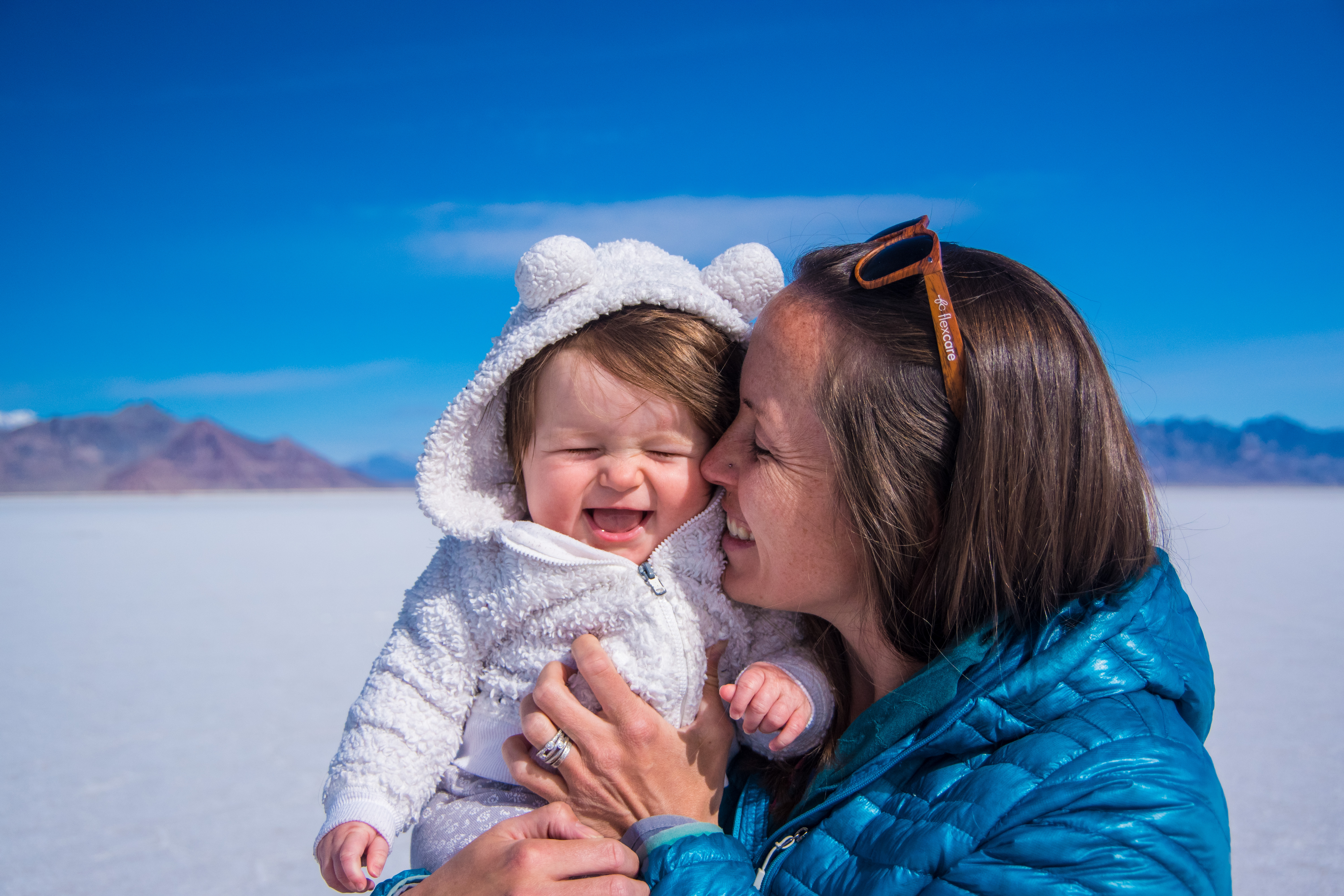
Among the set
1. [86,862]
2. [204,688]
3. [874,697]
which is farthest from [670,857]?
[204,688]

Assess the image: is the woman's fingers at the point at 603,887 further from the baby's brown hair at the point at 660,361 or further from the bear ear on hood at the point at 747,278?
the bear ear on hood at the point at 747,278

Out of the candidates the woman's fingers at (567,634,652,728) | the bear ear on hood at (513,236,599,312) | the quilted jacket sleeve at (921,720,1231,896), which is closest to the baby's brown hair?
Result: the bear ear on hood at (513,236,599,312)

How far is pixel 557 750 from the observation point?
168 cm

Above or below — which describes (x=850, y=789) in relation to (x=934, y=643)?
below

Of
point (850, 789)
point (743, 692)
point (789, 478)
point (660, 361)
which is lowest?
point (850, 789)

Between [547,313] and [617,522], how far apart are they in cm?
53

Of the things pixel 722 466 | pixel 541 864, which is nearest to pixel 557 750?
pixel 541 864

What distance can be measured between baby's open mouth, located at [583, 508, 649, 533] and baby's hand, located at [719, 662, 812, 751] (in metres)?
0.46

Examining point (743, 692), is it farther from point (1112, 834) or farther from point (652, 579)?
point (1112, 834)

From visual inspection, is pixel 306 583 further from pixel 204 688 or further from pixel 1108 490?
pixel 1108 490

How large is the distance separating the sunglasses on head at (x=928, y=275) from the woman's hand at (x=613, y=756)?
0.88 meters

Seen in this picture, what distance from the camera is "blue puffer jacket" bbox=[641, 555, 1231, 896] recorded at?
42.2 inches

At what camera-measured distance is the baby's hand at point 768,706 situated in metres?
1.59

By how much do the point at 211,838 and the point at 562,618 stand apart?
120 inches
